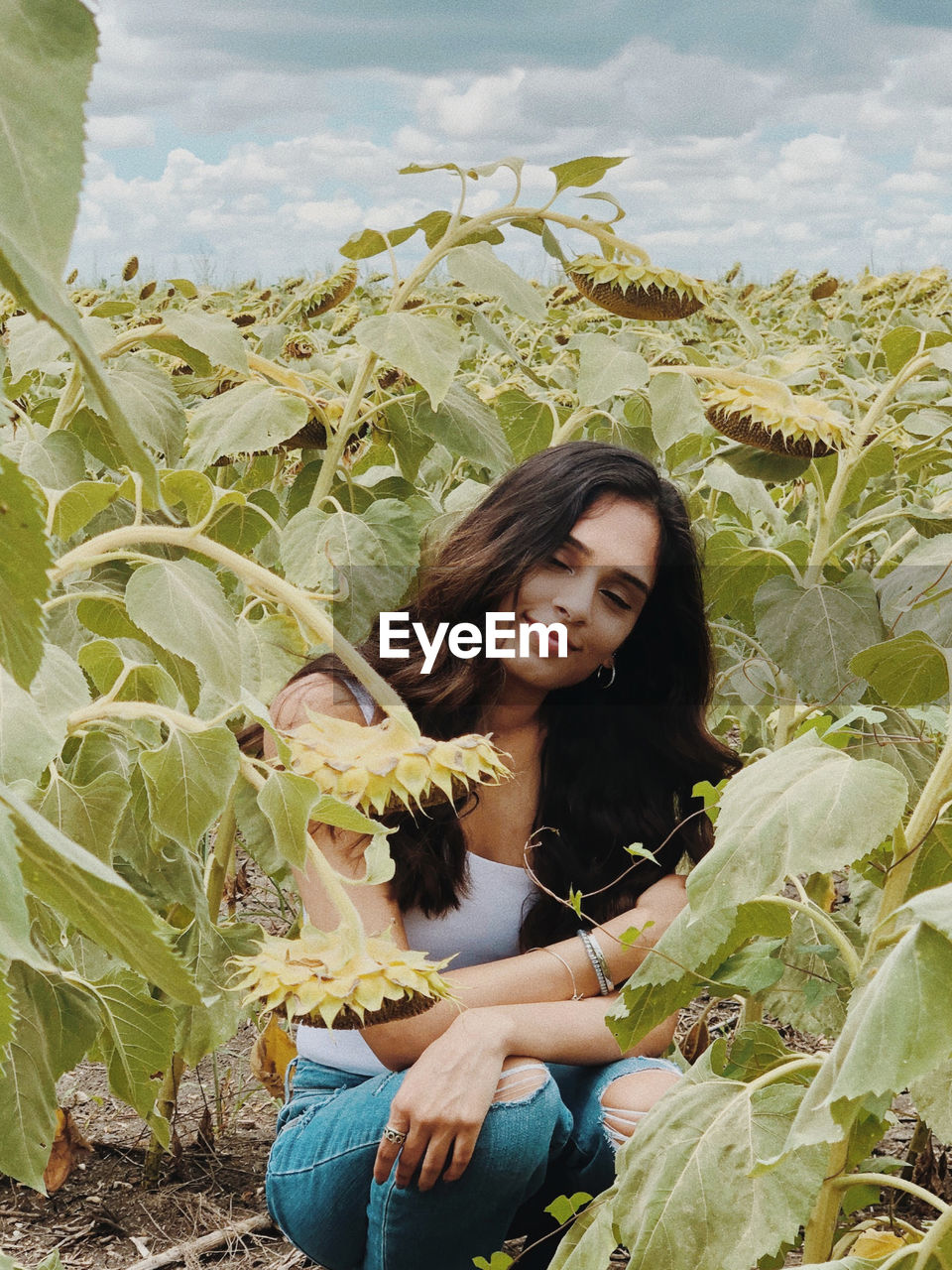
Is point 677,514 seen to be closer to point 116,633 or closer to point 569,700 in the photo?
point 569,700

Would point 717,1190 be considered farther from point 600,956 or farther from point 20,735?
point 600,956

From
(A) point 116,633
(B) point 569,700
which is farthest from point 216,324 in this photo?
(B) point 569,700

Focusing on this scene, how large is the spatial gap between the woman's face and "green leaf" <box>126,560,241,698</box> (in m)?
0.83

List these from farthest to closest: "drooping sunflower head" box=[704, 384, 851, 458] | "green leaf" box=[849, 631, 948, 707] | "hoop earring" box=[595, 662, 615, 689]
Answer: "hoop earring" box=[595, 662, 615, 689] → "drooping sunflower head" box=[704, 384, 851, 458] → "green leaf" box=[849, 631, 948, 707]

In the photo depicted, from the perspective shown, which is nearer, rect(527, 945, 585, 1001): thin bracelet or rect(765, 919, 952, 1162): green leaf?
rect(765, 919, 952, 1162): green leaf

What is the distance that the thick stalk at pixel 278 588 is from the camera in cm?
52

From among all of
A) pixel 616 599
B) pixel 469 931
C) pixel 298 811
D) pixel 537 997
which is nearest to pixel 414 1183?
pixel 537 997

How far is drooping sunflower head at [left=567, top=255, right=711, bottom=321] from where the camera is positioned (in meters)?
1.55

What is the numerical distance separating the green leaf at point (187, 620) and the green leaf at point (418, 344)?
0.50m

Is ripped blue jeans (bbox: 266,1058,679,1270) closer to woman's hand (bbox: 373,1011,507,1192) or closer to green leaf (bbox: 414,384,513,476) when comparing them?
Answer: woman's hand (bbox: 373,1011,507,1192)

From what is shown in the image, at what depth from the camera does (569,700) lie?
185 cm

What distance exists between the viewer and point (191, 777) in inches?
34.8

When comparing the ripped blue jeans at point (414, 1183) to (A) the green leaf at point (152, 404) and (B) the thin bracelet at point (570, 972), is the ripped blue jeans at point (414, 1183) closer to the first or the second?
(B) the thin bracelet at point (570, 972)

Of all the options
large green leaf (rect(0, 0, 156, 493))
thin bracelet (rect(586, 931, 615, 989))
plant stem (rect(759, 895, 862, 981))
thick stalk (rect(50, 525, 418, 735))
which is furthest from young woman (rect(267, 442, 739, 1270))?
large green leaf (rect(0, 0, 156, 493))
